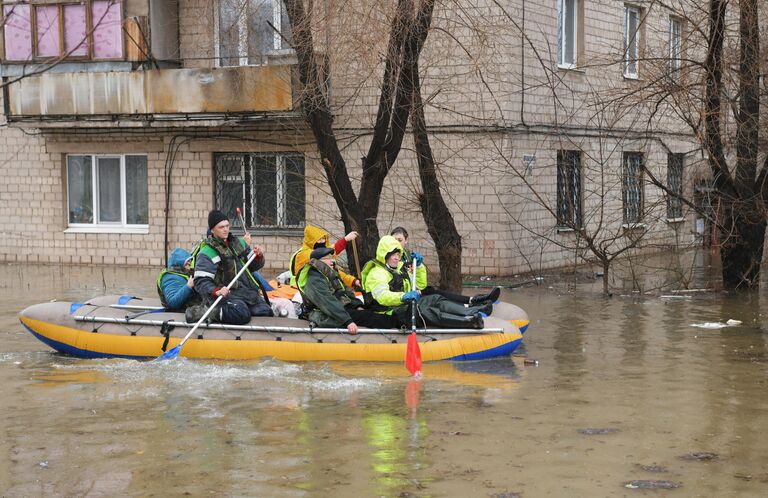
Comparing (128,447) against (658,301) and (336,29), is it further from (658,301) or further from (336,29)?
(658,301)

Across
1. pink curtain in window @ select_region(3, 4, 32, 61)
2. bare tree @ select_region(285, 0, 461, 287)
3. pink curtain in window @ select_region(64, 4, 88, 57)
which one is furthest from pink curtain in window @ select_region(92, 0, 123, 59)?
bare tree @ select_region(285, 0, 461, 287)

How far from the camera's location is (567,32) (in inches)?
772

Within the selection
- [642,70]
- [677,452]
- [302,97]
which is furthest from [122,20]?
[677,452]

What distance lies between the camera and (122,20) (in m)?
18.9

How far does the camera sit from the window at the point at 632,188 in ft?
53.1

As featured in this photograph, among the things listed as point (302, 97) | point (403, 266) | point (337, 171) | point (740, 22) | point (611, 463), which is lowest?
point (611, 463)

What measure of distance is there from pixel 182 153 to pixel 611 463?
1448cm

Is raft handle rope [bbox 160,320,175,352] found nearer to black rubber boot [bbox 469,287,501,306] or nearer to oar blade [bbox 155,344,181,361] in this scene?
oar blade [bbox 155,344,181,361]

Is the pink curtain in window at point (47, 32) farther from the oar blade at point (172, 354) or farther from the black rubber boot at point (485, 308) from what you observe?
the black rubber boot at point (485, 308)

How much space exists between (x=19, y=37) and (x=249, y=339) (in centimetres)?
1099

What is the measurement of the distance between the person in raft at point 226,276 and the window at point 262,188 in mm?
8045

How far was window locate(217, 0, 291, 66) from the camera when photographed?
61.0 feet

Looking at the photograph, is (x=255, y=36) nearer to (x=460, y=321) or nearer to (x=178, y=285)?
(x=178, y=285)

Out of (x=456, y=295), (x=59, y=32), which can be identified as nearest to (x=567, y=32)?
(x=59, y=32)
